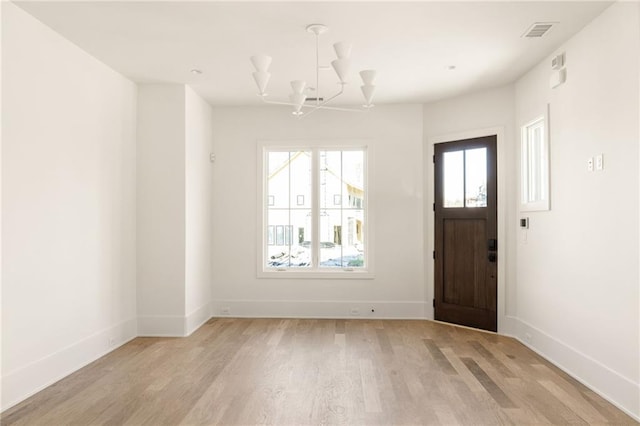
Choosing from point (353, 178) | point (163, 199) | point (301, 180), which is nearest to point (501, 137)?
point (353, 178)

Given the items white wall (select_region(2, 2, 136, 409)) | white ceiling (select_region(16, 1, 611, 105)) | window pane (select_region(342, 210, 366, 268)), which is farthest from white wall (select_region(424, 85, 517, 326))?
white wall (select_region(2, 2, 136, 409))

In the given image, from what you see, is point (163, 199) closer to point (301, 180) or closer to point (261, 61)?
point (301, 180)

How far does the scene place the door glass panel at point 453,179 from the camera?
5.48 metres

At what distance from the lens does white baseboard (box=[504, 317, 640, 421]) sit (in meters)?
2.99

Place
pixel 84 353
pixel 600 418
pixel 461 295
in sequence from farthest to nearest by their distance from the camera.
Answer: pixel 461 295, pixel 84 353, pixel 600 418

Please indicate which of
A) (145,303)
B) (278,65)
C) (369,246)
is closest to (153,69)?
(278,65)

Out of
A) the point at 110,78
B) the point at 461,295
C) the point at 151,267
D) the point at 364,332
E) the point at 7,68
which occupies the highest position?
the point at 110,78

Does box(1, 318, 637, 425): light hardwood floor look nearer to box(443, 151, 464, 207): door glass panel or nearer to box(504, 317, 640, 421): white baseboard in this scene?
Answer: box(504, 317, 640, 421): white baseboard

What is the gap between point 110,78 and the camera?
446cm

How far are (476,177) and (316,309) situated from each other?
102 inches

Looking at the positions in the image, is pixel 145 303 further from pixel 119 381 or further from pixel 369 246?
pixel 369 246

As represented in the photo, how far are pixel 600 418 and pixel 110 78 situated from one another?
4.94 meters

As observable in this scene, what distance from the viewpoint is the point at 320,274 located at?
592 cm

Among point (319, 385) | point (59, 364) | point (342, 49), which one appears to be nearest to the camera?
point (342, 49)
